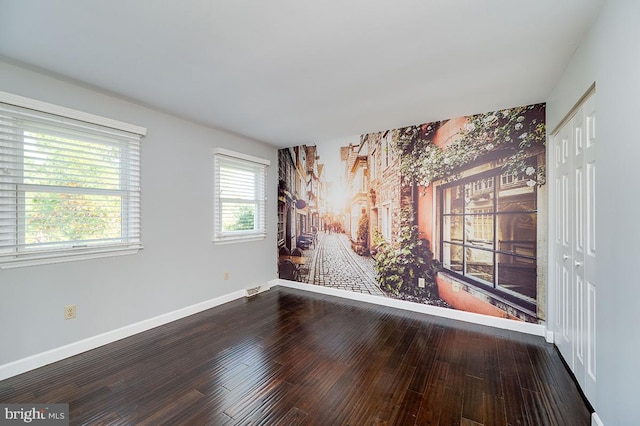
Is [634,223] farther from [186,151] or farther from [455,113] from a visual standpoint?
[186,151]

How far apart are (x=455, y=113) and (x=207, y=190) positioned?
3491 mm

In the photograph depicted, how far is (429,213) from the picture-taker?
3648 millimetres

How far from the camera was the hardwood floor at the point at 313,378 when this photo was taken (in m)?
1.77

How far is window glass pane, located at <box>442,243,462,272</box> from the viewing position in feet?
11.2

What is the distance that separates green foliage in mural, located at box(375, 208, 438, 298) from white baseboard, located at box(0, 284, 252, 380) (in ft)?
8.62

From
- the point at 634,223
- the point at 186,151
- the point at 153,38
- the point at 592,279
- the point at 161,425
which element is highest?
the point at 153,38

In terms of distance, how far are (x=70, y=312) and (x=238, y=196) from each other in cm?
241

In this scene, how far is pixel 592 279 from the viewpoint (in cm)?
184

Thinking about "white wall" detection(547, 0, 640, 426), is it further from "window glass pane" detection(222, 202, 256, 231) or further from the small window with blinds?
"window glass pane" detection(222, 202, 256, 231)

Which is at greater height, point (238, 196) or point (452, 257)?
point (238, 196)

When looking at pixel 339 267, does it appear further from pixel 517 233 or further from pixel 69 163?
pixel 69 163

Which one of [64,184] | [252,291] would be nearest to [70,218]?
[64,184]

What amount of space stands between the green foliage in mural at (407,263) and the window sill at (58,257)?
3296 mm

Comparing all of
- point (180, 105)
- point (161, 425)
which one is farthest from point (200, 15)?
point (161, 425)
